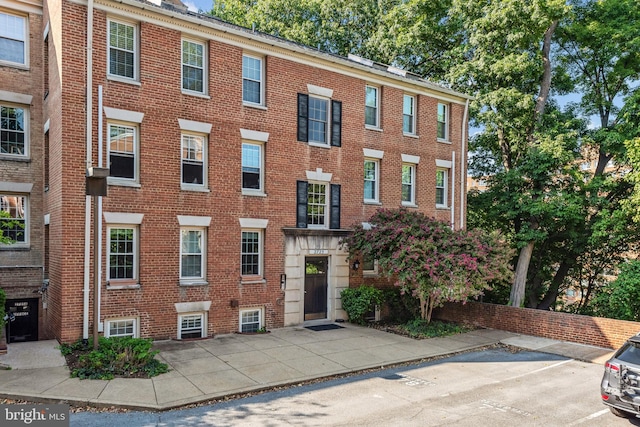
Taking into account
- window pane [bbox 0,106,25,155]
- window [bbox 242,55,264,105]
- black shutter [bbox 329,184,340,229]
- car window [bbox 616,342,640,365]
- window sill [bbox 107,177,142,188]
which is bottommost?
car window [bbox 616,342,640,365]

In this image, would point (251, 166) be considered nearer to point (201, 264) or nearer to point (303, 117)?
point (303, 117)

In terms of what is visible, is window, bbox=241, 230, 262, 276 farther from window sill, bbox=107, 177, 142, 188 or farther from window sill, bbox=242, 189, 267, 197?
window sill, bbox=107, 177, 142, 188

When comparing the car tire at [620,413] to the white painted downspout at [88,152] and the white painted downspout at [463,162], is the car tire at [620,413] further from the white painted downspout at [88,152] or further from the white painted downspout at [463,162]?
the white painted downspout at [463,162]

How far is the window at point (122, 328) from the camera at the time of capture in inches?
523

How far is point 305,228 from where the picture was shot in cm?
1720

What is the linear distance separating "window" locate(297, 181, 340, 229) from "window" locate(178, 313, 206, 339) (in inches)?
211

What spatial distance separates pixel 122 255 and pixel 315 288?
728 cm

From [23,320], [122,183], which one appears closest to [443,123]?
[122,183]

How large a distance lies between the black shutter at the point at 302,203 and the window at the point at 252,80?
3435 millimetres

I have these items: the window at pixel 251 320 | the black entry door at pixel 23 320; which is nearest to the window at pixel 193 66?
the window at pixel 251 320

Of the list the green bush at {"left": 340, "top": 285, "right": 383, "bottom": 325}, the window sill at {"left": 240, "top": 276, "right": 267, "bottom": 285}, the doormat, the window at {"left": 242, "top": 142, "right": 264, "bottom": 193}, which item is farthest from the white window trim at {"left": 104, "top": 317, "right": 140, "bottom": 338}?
the green bush at {"left": 340, "top": 285, "right": 383, "bottom": 325}

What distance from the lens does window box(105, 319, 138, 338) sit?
13289 millimetres

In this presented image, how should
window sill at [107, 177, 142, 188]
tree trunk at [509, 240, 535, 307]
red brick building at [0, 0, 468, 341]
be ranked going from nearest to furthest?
red brick building at [0, 0, 468, 341] < window sill at [107, 177, 142, 188] < tree trunk at [509, 240, 535, 307]

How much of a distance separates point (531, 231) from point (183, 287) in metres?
16.8
